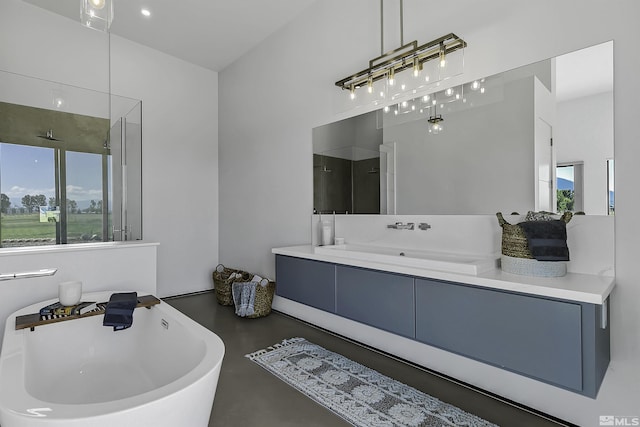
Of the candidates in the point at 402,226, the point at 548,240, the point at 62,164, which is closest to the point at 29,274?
the point at 62,164

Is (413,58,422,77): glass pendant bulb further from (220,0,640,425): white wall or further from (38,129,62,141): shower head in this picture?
(38,129,62,141): shower head

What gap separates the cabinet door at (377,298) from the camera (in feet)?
6.81

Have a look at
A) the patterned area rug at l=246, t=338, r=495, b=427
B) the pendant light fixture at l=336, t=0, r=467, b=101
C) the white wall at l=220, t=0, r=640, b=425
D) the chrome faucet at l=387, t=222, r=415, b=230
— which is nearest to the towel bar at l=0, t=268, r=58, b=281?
the patterned area rug at l=246, t=338, r=495, b=427

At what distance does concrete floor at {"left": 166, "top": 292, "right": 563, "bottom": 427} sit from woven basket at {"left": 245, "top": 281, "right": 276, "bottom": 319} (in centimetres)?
29

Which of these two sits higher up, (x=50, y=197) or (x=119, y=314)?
(x=50, y=197)

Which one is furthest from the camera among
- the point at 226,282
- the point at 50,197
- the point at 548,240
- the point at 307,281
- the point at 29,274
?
the point at 226,282

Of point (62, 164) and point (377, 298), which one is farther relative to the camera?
point (62, 164)

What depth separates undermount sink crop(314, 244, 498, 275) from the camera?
1.88 m

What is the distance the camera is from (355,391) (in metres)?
2.16

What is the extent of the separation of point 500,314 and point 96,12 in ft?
8.60

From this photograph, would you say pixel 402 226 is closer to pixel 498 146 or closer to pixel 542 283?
pixel 498 146

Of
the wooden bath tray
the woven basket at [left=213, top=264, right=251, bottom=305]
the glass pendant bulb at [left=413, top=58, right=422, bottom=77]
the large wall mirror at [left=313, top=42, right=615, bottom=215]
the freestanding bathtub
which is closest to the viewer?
the freestanding bathtub

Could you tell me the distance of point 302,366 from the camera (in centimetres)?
251

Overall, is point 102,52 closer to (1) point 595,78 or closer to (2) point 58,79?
(2) point 58,79
